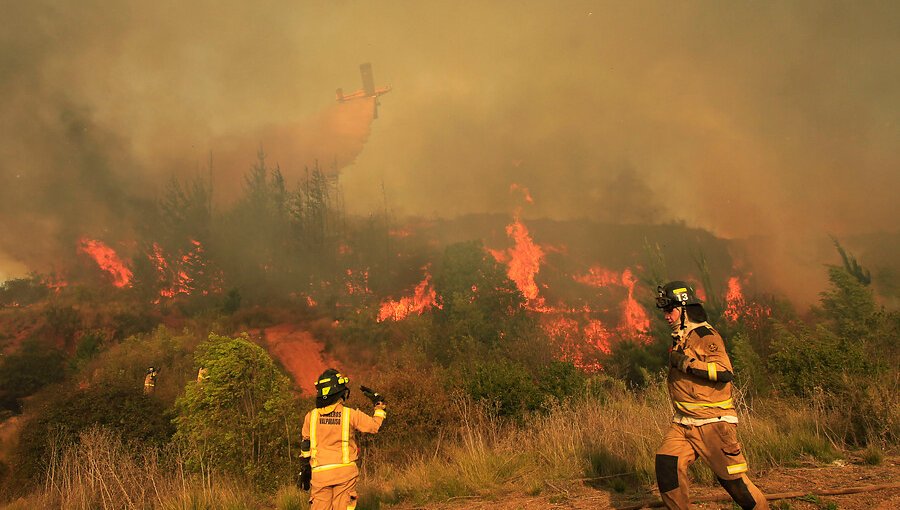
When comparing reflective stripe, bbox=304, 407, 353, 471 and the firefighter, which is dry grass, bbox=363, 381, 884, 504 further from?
reflective stripe, bbox=304, 407, 353, 471

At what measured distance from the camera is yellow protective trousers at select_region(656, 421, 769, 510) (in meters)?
4.62

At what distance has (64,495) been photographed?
903 centimetres

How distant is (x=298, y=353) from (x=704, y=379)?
5001 centimetres

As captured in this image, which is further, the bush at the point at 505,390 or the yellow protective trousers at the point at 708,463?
the bush at the point at 505,390

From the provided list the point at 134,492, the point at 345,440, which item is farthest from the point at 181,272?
the point at 345,440

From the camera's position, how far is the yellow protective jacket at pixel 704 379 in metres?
4.74

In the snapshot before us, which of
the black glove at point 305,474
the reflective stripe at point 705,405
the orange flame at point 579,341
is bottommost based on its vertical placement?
the orange flame at point 579,341

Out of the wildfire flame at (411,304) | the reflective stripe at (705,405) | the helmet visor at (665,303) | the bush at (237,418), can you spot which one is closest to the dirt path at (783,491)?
the reflective stripe at (705,405)

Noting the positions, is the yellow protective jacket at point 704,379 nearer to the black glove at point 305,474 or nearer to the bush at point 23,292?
the black glove at point 305,474

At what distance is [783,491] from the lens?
6.34m

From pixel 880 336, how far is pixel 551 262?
→ 56576 millimetres

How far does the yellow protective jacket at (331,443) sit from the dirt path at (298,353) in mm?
39372

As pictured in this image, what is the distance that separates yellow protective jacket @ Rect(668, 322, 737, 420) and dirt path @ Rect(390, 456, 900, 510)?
192 cm

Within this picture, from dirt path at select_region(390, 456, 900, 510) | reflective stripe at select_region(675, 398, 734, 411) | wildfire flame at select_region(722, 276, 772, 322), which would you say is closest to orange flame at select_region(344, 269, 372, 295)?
wildfire flame at select_region(722, 276, 772, 322)
